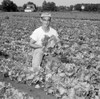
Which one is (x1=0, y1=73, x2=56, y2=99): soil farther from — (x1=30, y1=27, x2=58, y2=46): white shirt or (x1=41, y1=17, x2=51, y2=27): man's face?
(x1=41, y1=17, x2=51, y2=27): man's face

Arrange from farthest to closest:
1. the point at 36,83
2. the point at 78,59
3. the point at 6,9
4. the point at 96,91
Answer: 1. the point at 6,9
2. the point at 78,59
3. the point at 36,83
4. the point at 96,91

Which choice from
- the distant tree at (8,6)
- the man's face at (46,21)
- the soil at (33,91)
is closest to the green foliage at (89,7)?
the distant tree at (8,6)

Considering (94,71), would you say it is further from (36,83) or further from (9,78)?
(9,78)

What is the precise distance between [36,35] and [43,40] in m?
0.17

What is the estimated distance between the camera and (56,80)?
4.05 metres

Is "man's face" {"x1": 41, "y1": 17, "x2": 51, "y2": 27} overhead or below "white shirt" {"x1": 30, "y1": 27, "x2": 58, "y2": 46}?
overhead

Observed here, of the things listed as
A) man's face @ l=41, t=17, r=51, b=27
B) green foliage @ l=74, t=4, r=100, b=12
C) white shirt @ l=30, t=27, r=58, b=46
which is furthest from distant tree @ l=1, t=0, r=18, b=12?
man's face @ l=41, t=17, r=51, b=27

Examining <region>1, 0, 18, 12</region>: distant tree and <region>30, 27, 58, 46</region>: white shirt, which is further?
<region>1, 0, 18, 12</region>: distant tree

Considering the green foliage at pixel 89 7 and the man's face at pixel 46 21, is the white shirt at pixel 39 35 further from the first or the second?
the green foliage at pixel 89 7

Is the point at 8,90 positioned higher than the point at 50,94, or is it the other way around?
the point at 8,90

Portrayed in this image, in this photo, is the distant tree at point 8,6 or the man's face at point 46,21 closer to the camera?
the man's face at point 46,21

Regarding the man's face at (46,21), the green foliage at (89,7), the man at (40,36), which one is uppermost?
the man's face at (46,21)

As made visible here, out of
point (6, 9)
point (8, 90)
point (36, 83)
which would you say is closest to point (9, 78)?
point (36, 83)

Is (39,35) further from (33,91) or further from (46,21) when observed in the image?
(33,91)
